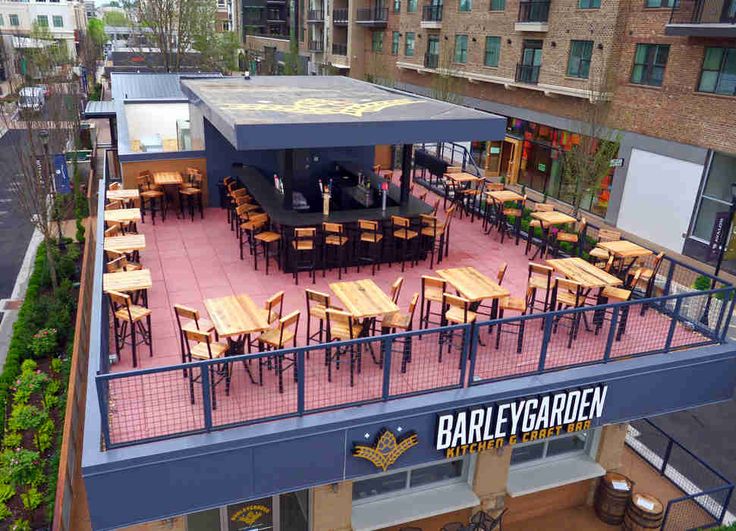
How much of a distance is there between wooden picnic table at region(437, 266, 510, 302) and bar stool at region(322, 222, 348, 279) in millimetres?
2850

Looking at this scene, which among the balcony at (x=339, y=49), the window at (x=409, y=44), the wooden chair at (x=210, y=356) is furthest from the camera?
the balcony at (x=339, y=49)

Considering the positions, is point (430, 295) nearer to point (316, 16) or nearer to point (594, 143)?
point (594, 143)

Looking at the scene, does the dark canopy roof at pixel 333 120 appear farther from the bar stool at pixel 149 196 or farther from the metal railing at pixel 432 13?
the metal railing at pixel 432 13

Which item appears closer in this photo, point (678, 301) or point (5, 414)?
point (678, 301)

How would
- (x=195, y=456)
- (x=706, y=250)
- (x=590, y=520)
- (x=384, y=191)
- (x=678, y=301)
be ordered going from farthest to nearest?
(x=706, y=250)
(x=384, y=191)
(x=590, y=520)
(x=678, y=301)
(x=195, y=456)

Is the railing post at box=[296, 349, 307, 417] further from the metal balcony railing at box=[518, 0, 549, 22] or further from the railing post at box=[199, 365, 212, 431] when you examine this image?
the metal balcony railing at box=[518, 0, 549, 22]

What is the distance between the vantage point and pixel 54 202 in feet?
76.5

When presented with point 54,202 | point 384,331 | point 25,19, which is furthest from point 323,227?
point 25,19

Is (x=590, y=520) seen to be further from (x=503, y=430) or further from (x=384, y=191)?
(x=384, y=191)

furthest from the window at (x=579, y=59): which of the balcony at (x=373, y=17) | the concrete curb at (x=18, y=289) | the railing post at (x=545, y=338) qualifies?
the concrete curb at (x=18, y=289)

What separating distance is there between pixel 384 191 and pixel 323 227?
181 cm

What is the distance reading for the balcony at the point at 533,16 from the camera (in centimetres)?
2914

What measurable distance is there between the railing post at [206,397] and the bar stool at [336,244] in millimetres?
5411

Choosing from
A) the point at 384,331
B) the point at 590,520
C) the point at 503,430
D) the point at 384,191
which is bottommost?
the point at 590,520
